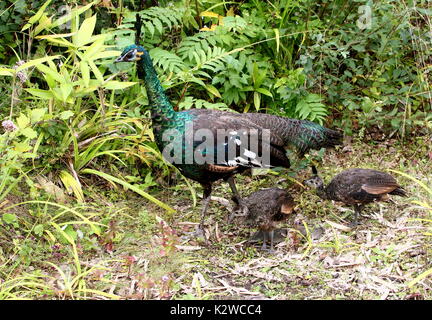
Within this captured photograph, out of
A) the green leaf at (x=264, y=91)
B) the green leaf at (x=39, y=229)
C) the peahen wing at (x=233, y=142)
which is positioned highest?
the green leaf at (x=264, y=91)

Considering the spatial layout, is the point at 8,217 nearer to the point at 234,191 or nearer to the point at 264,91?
the point at 234,191

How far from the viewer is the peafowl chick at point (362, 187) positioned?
505 cm

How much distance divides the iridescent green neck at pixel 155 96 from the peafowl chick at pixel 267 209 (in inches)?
37.8

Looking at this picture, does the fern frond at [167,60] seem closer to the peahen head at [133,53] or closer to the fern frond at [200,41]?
the fern frond at [200,41]

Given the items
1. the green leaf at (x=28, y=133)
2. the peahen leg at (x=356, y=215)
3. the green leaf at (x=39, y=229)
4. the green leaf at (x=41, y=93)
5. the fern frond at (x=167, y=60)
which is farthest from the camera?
the fern frond at (x=167, y=60)

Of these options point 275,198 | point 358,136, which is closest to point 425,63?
point 358,136

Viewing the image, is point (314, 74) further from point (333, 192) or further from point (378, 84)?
point (333, 192)

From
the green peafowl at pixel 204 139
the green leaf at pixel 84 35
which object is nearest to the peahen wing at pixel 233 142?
the green peafowl at pixel 204 139

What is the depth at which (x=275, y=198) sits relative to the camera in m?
4.98

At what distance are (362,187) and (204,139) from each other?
1356 millimetres

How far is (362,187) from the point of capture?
5047 millimetres

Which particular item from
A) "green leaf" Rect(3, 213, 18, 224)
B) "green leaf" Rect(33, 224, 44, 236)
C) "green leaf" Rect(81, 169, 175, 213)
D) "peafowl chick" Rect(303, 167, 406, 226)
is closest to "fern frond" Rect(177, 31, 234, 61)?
"green leaf" Rect(81, 169, 175, 213)

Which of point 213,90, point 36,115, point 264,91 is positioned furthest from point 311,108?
point 36,115

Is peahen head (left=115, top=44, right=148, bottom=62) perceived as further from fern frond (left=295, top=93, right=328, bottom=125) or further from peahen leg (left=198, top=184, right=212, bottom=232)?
fern frond (left=295, top=93, right=328, bottom=125)
